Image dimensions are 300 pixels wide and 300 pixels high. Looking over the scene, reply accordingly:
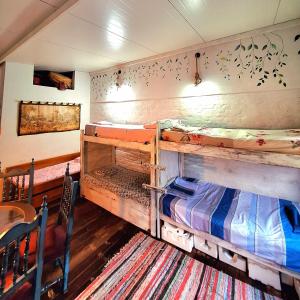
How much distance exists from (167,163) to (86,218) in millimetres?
1486

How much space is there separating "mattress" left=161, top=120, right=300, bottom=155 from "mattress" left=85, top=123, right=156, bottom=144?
7.8 inches

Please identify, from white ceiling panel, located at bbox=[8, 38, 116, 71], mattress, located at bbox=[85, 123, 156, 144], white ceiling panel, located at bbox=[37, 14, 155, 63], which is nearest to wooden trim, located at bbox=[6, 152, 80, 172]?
mattress, located at bbox=[85, 123, 156, 144]

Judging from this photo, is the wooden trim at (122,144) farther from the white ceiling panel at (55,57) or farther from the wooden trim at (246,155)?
the white ceiling panel at (55,57)

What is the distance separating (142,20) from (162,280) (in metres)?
2.56

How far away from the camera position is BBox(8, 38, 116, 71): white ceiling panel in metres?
2.56

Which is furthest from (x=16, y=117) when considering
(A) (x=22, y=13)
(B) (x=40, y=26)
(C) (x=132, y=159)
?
(C) (x=132, y=159)

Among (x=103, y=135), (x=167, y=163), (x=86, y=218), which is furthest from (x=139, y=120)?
(x=86, y=218)

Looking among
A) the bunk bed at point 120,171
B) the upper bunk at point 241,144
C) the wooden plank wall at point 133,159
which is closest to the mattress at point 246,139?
the upper bunk at point 241,144

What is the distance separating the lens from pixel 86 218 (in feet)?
9.08

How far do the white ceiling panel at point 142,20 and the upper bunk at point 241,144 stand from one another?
105cm

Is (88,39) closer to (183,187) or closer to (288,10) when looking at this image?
(288,10)

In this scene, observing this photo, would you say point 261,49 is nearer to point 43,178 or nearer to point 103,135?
point 103,135

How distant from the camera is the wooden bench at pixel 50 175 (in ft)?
10.1

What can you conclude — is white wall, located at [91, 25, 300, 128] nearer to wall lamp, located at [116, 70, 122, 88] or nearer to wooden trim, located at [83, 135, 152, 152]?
wall lamp, located at [116, 70, 122, 88]
